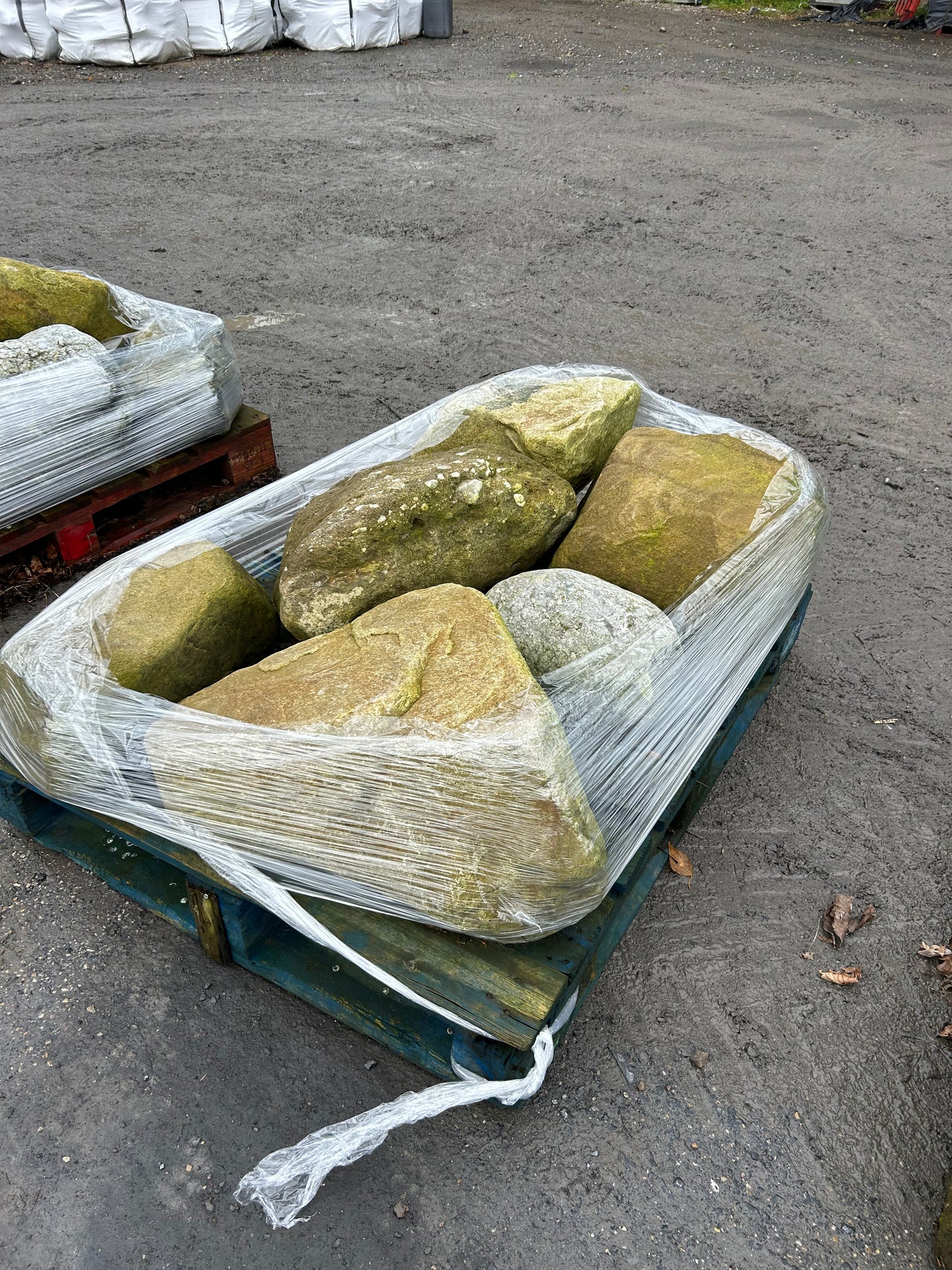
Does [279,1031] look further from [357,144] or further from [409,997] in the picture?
[357,144]

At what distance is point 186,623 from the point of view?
1.99 m

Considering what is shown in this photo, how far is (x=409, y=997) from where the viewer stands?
5.36ft

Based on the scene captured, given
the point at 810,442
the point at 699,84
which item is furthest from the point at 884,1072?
the point at 699,84

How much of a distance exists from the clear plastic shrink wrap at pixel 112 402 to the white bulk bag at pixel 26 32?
7402 millimetres

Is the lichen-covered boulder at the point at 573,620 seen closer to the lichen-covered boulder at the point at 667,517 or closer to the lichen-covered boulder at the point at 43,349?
the lichen-covered boulder at the point at 667,517

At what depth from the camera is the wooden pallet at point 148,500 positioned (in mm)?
2959

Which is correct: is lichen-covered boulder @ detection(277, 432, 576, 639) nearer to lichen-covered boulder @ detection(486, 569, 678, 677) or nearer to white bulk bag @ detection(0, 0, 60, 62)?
lichen-covered boulder @ detection(486, 569, 678, 677)

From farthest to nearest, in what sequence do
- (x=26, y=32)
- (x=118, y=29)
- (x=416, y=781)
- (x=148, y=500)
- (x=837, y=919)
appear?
(x=26, y=32)
(x=118, y=29)
(x=148, y=500)
(x=837, y=919)
(x=416, y=781)

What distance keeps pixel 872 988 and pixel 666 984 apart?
46 centimetres

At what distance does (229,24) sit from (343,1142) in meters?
10.1

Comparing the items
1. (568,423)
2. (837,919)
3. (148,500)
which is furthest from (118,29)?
(837,919)

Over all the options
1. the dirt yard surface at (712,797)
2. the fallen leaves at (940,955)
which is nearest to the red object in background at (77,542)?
the dirt yard surface at (712,797)

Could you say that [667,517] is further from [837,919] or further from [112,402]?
[112,402]

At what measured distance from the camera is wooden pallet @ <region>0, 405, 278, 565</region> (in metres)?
2.96
